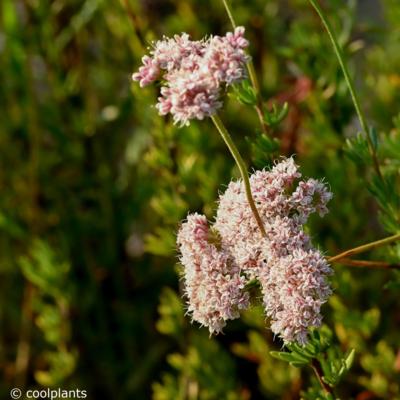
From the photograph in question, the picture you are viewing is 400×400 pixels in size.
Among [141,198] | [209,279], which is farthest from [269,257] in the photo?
[141,198]

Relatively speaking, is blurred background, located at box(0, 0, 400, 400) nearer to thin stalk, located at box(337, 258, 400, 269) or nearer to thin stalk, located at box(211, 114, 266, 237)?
thin stalk, located at box(337, 258, 400, 269)

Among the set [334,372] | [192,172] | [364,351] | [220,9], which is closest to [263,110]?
[334,372]

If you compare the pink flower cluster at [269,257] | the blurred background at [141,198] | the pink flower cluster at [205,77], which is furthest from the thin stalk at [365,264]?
the blurred background at [141,198]

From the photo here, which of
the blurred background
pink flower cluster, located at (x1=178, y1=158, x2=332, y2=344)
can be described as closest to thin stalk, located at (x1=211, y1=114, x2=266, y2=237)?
pink flower cluster, located at (x1=178, y1=158, x2=332, y2=344)

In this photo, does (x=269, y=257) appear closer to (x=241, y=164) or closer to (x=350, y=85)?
(x=241, y=164)

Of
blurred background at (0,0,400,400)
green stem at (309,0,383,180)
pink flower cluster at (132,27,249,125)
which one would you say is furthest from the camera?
blurred background at (0,0,400,400)

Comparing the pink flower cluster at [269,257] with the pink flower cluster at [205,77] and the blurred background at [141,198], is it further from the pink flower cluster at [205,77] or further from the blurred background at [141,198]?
the blurred background at [141,198]
